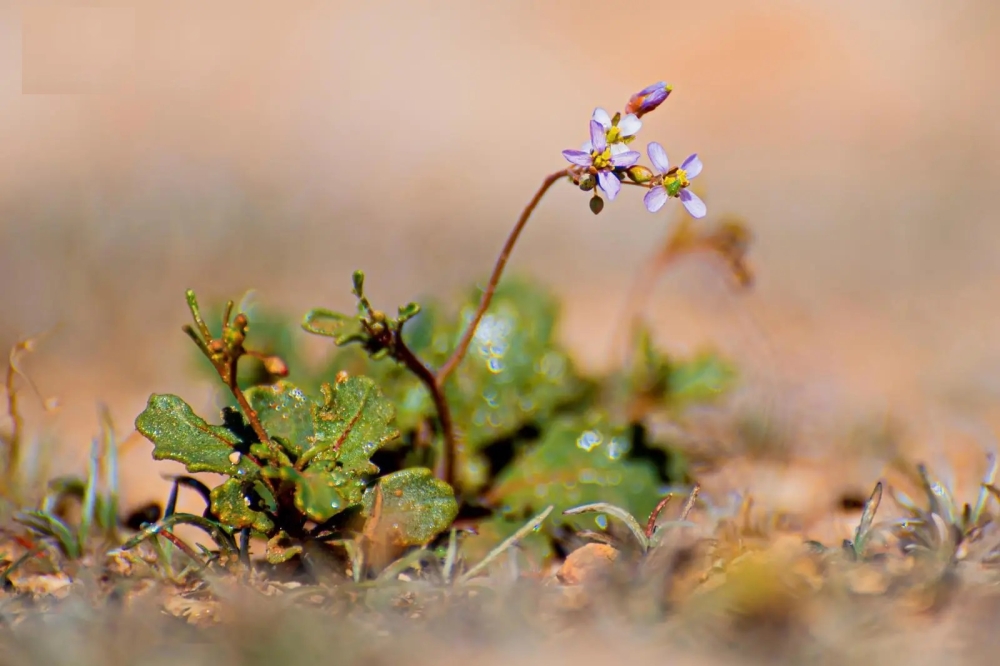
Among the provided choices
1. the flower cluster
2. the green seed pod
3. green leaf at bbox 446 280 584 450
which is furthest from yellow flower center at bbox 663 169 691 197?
green leaf at bbox 446 280 584 450

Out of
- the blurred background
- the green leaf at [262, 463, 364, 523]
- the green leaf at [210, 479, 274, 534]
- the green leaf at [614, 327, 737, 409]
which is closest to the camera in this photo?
the green leaf at [262, 463, 364, 523]

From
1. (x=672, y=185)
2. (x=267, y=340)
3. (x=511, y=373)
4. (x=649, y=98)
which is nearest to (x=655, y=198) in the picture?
(x=672, y=185)

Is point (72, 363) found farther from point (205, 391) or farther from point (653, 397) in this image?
point (653, 397)

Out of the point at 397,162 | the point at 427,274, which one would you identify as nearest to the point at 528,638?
the point at 427,274

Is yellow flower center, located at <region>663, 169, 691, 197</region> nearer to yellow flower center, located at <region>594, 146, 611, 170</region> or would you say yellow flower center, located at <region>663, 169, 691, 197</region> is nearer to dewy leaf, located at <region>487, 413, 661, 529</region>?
yellow flower center, located at <region>594, 146, 611, 170</region>

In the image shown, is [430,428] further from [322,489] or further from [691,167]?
[691,167]

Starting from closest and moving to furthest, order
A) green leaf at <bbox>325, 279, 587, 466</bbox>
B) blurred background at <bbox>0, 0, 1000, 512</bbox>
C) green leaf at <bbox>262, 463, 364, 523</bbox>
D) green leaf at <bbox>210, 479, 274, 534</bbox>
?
1. green leaf at <bbox>262, 463, 364, 523</bbox>
2. green leaf at <bbox>210, 479, 274, 534</bbox>
3. green leaf at <bbox>325, 279, 587, 466</bbox>
4. blurred background at <bbox>0, 0, 1000, 512</bbox>
